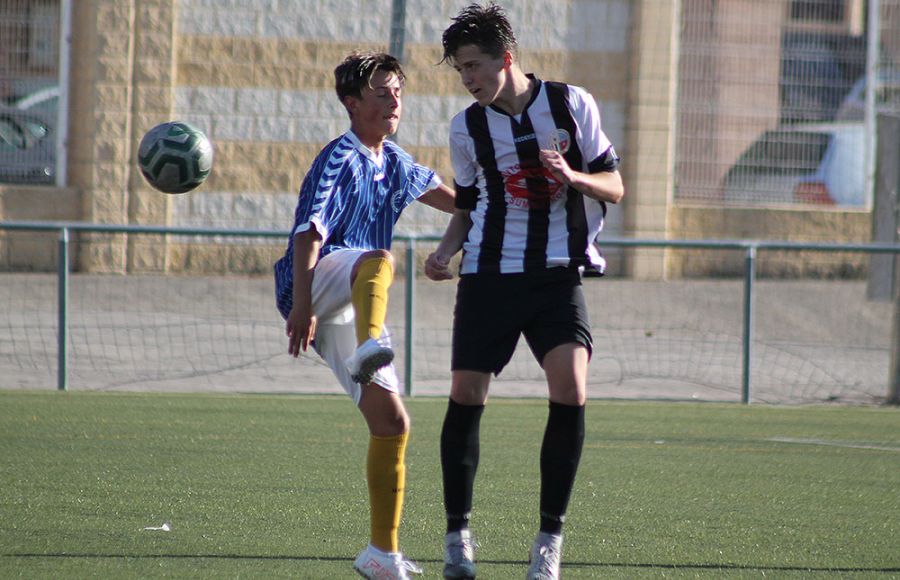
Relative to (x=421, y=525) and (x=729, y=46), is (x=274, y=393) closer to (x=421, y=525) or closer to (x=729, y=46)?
(x=421, y=525)

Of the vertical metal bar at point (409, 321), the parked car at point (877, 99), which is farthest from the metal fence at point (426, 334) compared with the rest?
the parked car at point (877, 99)

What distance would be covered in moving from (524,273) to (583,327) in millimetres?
280

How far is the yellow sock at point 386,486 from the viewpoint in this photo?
4641mm

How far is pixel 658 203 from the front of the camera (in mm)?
17297

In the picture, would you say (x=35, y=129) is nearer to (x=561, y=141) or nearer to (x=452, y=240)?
(x=452, y=240)

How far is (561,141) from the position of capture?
4.89 metres

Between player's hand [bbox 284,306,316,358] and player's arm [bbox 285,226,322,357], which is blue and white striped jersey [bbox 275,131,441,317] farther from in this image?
player's hand [bbox 284,306,316,358]

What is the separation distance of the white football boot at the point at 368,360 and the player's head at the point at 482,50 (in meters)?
0.96

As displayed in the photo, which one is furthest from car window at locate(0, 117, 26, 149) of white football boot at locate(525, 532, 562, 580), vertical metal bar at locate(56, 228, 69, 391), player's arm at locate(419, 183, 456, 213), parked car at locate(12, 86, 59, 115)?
white football boot at locate(525, 532, 562, 580)

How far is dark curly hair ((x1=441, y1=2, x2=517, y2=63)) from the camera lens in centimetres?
477

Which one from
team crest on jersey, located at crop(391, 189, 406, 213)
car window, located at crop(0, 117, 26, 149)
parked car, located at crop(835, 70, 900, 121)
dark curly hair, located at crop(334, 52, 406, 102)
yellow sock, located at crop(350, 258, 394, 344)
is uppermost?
parked car, located at crop(835, 70, 900, 121)

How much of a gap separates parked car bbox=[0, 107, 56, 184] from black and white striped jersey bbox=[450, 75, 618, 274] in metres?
12.0

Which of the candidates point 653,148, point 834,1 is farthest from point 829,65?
point 653,148

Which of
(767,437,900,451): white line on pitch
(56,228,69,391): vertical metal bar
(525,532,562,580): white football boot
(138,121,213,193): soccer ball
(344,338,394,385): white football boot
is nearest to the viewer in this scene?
(344,338,394,385): white football boot
